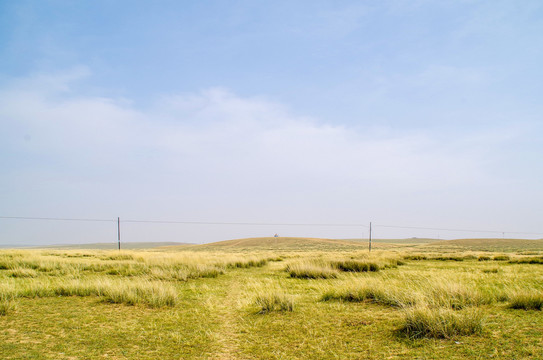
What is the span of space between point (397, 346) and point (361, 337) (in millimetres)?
703

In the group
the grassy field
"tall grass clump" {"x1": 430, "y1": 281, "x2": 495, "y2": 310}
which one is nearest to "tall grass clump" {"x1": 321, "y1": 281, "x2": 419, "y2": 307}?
the grassy field

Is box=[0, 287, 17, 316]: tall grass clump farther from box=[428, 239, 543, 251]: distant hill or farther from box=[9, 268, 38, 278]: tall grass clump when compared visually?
box=[428, 239, 543, 251]: distant hill

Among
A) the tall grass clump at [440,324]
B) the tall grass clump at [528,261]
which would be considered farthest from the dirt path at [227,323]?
the tall grass clump at [528,261]

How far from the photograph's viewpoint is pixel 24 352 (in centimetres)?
514

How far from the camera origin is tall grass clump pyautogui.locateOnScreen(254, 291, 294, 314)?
7816 mm

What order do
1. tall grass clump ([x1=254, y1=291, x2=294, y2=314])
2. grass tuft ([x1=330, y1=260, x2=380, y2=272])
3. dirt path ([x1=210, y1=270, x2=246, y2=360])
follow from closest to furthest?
dirt path ([x1=210, y1=270, x2=246, y2=360]) < tall grass clump ([x1=254, y1=291, x2=294, y2=314]) < grass tuft ([x1=330, y1=260, x2=380, y2=272])

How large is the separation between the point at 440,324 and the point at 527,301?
121 inches

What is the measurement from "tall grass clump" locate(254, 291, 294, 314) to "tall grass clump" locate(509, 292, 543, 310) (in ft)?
16.2

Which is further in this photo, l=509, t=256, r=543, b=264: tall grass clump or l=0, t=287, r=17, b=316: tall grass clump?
l=509, t=256, r=543, b=264: tall grass clump

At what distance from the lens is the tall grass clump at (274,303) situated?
7816 mm

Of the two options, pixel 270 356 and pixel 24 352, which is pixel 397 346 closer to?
pixel 270 356

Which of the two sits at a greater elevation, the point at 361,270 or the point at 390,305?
the point at 390,305

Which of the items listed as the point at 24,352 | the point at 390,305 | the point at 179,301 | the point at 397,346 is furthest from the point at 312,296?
the point at 24,352

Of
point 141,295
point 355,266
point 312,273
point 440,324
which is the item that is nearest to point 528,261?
point 355,266
